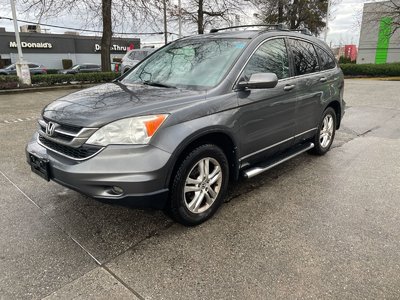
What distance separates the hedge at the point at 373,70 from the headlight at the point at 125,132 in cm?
2503

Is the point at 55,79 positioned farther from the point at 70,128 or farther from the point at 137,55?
the point at 70,128

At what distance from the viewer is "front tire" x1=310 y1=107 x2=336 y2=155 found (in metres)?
4.92

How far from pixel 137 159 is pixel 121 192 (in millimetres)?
282

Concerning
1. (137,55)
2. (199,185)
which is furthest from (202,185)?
(137,55)

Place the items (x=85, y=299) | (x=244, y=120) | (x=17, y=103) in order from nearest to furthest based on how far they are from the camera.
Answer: (x=85, y=299)
(x=244, y=120)
(x=17, y=103)

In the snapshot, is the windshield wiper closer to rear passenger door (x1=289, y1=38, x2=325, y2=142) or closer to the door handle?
the door handle

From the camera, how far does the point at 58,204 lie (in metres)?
3.50

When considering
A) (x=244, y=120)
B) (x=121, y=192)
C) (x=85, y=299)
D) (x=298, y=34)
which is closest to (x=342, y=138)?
(x=298, y=34)

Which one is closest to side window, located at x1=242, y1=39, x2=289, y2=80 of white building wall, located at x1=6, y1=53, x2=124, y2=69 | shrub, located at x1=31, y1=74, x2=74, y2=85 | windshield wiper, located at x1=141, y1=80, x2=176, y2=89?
windshield wiper, located at x1=141, y1=80, x2=176, y2=89

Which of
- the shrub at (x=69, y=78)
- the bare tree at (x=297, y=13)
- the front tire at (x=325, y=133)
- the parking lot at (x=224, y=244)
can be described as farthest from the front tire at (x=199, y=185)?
the bare tree at (x=297, y=13)

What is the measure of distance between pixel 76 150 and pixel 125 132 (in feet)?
1.47

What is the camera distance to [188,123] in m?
2.80

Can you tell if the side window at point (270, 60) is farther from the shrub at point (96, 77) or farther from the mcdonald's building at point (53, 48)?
the mcdonald's building at point (53, 48)

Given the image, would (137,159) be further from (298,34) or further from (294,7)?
(294,7)
